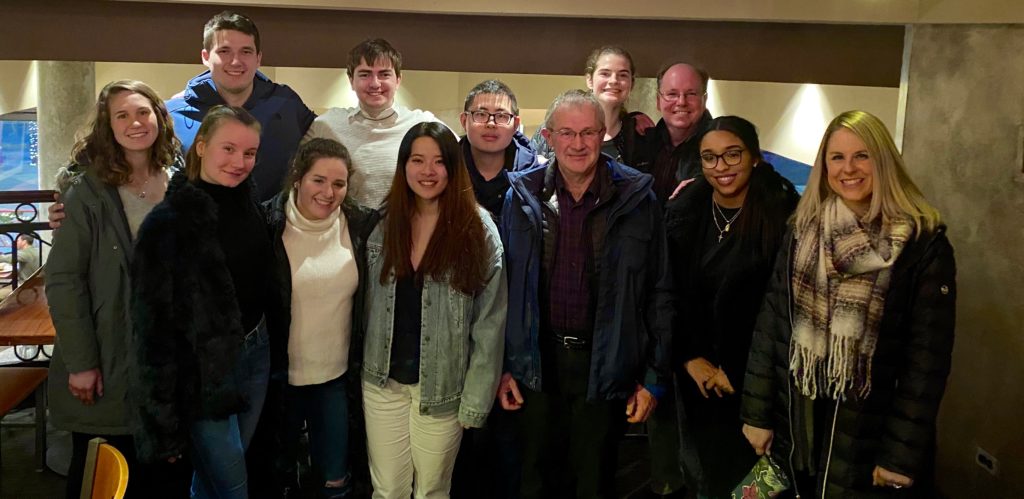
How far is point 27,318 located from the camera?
2.97 meters

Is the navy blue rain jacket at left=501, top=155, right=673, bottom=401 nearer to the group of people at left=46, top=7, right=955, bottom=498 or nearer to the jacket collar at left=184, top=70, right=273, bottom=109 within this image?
the group of people at left=46, top=7, right=955, bottom=498

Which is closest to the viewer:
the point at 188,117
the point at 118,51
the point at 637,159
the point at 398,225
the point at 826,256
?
the point at 826,256

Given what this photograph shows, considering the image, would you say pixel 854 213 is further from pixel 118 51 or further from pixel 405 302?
pixel 118 51

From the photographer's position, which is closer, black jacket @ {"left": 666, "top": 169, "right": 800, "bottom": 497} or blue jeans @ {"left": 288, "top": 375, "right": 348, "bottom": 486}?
black jacket @ {"left": 666, "top": 169, "right": 800, "bottom": 497}

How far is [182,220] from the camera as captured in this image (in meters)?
2.12

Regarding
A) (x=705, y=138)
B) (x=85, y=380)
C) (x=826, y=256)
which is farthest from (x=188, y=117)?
(x=826, y=256)

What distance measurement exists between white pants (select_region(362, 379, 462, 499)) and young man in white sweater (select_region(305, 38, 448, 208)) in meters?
0.74

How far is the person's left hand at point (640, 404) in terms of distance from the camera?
240 centimetres

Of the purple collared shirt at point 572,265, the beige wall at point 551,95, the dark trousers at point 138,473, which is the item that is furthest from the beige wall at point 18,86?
the purple collared shirt at point 572,265

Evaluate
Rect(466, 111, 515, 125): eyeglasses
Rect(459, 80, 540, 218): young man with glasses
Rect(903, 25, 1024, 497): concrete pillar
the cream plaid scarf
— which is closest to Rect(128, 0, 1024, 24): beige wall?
Rect(903, 25, 1024, 497): concrete pillar

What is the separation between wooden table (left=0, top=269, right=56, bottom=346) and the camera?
2.83m

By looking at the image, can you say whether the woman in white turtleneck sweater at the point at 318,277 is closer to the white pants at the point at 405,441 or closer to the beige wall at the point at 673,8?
the white pants at the point at 405,441

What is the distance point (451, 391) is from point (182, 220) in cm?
94

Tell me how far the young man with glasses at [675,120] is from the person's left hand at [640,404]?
0.82m
